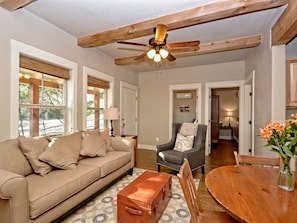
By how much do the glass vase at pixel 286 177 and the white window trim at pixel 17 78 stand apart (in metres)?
2.99

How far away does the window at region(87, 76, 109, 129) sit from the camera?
3865 mm

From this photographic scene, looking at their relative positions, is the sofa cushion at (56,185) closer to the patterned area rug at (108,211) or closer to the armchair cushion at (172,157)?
the patterned area rug at (108,211)

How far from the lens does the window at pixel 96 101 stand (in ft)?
12.7

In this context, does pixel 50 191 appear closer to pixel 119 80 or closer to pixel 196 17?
pixel 196 17

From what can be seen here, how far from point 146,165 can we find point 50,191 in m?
2.47

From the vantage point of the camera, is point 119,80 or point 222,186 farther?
point 119,80

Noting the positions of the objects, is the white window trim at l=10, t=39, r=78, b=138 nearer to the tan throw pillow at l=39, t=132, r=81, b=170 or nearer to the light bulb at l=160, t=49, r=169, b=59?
the tan throw pillow at l=39, t=132, r=81, b=170

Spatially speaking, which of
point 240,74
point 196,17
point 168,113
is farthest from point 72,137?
point 240,74

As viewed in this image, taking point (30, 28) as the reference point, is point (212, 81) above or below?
below

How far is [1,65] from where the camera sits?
219 centimetres

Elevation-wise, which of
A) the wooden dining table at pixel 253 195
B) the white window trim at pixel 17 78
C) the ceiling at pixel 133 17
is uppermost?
the ceiling at pixel 133 17

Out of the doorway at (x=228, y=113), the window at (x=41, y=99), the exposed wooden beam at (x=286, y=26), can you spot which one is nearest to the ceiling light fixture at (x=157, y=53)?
the exposed wooden beam at (x=286, y=26)

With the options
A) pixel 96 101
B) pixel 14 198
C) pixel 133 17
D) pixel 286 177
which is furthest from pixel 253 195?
pixel 96 101

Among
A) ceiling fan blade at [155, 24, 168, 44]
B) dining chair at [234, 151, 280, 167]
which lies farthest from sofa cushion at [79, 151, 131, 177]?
ceiling fan blade at [155, 24, 168, 44]
